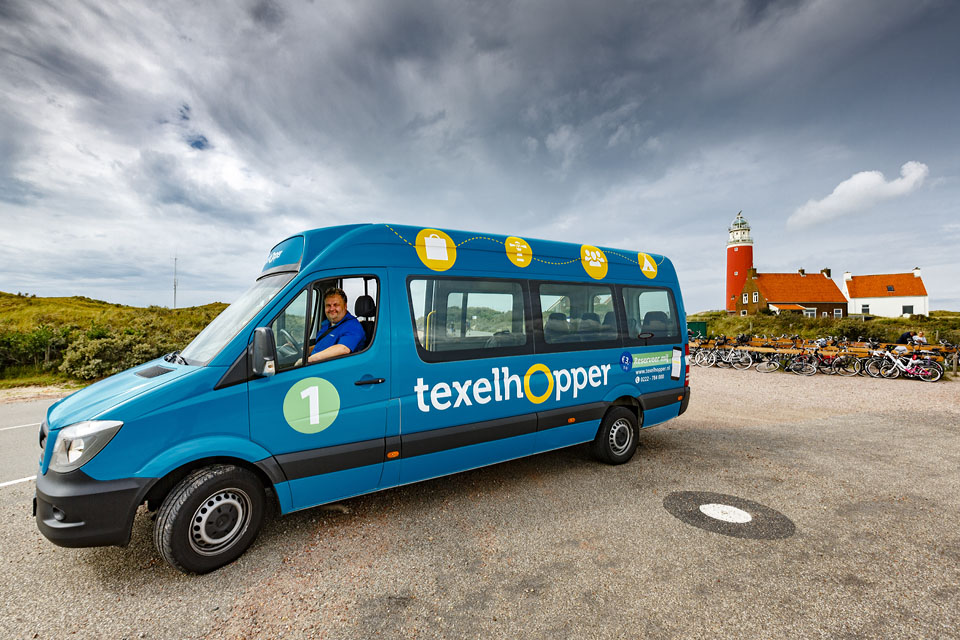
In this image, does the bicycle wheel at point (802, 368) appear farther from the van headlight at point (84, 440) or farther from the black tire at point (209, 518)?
the van headlight at point (84, 440)

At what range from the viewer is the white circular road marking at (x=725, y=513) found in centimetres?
376

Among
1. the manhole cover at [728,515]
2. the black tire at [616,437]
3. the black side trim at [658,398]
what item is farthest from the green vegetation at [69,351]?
the manhole cover at [728,515]

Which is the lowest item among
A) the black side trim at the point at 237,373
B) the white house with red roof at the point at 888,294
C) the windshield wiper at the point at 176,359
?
the black side trim at the point at 237,373

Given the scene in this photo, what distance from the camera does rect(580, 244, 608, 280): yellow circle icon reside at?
4.98 metres

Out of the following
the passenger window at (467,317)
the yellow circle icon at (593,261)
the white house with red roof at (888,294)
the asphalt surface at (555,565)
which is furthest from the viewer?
the white house with red roof at (888,294)

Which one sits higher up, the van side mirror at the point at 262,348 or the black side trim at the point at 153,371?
the van side mirror at the point at 262,348

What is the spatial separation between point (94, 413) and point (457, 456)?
99.3 inches

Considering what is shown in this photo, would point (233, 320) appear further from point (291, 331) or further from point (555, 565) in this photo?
point (555, 565)

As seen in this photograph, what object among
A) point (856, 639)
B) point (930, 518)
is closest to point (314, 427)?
point (856, 639)

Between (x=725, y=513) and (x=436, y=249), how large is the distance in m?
3.40

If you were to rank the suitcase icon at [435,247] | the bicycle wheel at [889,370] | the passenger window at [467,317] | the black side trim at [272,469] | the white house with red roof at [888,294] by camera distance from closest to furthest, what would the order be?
the black side trim at [272,469] → the passenger window at [467,317] → the suitcase icon at [435,247] → the bicycle wheel at [889,370] → the white house with red roof at [888,294]

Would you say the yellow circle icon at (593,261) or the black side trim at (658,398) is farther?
the black side trim at (658,398)

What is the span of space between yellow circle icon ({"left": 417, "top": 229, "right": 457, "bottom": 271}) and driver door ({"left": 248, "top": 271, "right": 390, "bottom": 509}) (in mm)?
533

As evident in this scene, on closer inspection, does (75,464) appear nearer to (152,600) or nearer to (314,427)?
(152,600)
